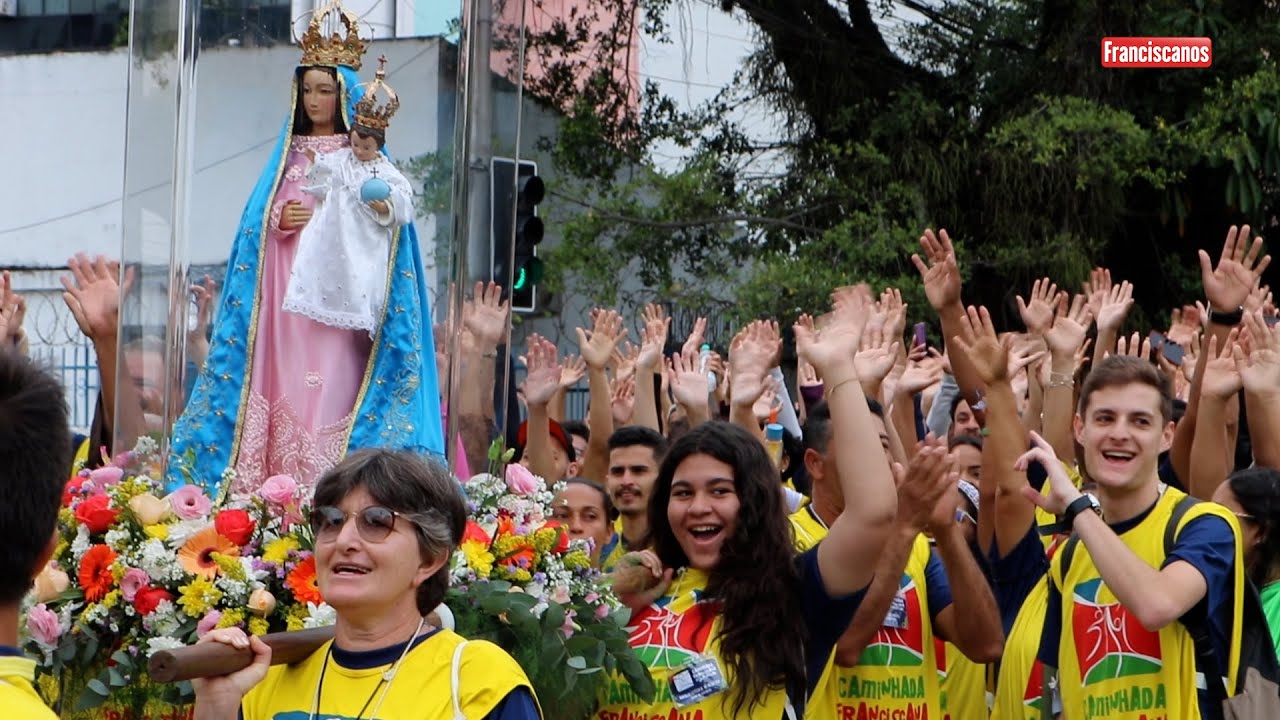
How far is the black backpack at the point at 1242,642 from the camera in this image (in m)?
4.70

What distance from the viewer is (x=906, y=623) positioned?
524cm

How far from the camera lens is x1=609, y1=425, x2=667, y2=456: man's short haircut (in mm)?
6329

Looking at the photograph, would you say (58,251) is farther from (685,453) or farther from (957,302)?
(685,453)

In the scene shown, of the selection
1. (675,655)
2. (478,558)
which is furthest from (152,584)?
(675,655)

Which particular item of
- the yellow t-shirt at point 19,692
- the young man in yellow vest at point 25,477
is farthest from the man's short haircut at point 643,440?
the yellow t-shirt at point 19,692

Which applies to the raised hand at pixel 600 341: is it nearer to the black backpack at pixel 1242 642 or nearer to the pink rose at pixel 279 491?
the black backpack at pixel 1242 642

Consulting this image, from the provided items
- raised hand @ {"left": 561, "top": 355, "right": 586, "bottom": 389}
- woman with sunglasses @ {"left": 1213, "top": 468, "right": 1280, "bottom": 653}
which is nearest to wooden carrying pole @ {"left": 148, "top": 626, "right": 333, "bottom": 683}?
woman with sunglasses @ {"left": 1213, "top": 468, "right": 1280, "bottom": 653}

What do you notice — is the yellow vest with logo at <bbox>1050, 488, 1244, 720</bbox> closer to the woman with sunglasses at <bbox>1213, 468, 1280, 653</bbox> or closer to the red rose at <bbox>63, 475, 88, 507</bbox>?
the woman with sunglasses at <bbox>1213, 468, 1280, 653</bbox>

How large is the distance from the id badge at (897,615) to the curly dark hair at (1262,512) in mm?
1121

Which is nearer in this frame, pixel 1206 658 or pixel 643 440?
pixel 1206 658

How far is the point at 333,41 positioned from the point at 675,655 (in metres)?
2.06

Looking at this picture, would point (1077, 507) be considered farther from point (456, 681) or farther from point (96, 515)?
point (96, 515)

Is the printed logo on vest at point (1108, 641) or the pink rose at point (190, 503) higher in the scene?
the pink rose at point (190, 503)

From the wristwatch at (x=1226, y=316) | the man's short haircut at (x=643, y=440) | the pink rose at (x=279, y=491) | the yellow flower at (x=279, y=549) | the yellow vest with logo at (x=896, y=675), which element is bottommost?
the yellow vest with logo at (x=896, y=675)
